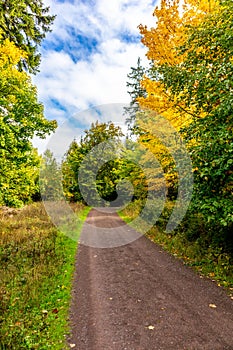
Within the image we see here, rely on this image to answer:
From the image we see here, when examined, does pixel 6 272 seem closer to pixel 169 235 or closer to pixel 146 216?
pixel 169 235

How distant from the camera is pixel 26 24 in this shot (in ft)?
36.5

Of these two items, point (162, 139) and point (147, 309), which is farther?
point (162, 139)

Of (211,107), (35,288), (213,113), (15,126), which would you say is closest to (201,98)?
(211,107)

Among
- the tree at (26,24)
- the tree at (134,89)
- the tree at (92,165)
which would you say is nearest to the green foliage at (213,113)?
the tree at (26,24)

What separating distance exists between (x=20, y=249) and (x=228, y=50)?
10296 mm

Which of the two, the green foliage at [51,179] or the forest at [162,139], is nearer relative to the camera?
the forest at [162,139]

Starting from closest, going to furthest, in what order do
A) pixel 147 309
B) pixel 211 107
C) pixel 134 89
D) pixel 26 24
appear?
1. pixel 147 309
2. pixel 211 107
3. pixel 26 24
4. pixel 134 89

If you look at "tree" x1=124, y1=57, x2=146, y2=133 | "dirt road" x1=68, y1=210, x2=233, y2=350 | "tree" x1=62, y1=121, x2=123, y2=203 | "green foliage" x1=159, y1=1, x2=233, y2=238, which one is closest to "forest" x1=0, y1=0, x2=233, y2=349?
"green foliage" x1=159, y1=1, x2=233, y2=238

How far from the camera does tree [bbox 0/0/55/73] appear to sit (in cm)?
987

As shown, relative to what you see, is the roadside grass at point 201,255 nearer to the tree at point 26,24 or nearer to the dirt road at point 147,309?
the dirt road at point 147,309

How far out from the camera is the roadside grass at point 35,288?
13.6 ft

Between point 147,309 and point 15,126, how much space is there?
8.54 metres

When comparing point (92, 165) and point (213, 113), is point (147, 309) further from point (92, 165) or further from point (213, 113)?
point (92, 165)

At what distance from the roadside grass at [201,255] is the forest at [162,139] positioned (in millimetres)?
40
